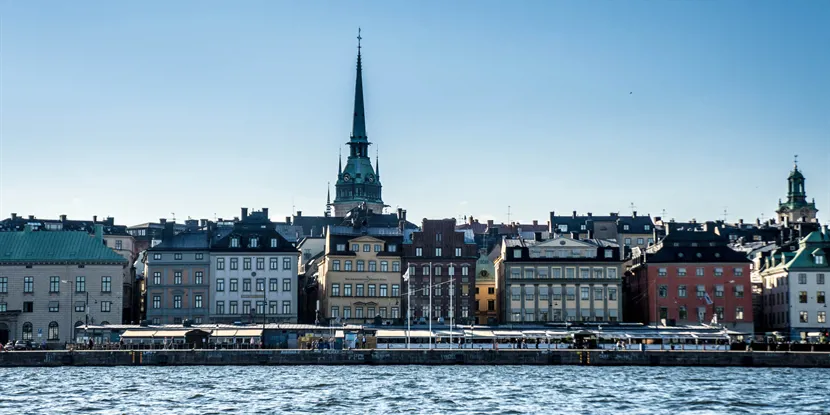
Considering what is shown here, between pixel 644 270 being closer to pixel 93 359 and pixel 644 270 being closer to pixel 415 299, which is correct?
pixel 415 299

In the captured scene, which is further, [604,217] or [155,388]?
[604,217]

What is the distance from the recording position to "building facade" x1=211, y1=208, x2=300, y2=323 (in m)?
140

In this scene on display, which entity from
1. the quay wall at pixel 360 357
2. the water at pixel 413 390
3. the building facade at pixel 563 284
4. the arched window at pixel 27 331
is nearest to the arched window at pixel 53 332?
the arched window at pixel 27 331

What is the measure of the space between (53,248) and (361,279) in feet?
98.9

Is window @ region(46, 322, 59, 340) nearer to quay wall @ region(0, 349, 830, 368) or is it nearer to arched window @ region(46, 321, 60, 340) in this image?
arched window @ region(46, 321, 60, 340)

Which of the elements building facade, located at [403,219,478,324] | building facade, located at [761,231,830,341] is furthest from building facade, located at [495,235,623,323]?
building facade, located at [761,231,830,341]

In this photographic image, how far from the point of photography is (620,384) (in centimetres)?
9319

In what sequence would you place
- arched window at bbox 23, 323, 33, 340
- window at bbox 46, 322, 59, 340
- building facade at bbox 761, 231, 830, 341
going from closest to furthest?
arched window at bbox 23, 323, 33, 340, window at bbox 46, 322, 59, 340, building facade at bbox 761, 231, 830, 341

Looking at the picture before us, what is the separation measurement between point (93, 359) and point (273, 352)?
46.0 ft

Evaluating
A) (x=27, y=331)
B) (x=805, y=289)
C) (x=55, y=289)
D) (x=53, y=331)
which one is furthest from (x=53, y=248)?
(x=805, y=289)

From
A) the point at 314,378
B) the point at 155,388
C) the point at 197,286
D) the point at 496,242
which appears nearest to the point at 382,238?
the point at 197,286

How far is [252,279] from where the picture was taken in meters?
141

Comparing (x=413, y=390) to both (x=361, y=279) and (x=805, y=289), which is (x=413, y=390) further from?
(x=805, y=289)

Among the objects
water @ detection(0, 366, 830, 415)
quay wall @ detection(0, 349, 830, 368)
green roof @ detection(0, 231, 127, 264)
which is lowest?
water @ detection(0, 366, 830, 415)
